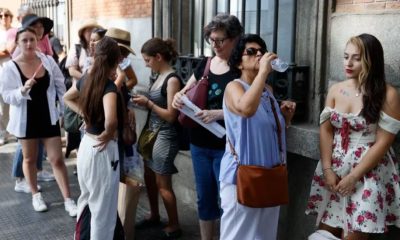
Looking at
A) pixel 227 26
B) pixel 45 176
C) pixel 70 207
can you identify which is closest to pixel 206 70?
pixel 227 26

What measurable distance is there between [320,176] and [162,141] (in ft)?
4.82

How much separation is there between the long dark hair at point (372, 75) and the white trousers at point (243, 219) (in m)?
0.86

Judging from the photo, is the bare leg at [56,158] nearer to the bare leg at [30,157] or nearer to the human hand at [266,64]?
the bare leg at [30,157]

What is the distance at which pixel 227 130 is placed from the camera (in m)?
3.11

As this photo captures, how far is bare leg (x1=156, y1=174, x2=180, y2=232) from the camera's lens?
4.35 m

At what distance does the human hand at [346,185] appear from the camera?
3.04 m

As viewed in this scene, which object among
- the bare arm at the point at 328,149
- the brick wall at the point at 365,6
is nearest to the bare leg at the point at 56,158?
the bare arm at the point at 328,149

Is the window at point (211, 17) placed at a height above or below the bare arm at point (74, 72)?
above

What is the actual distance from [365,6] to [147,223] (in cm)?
277

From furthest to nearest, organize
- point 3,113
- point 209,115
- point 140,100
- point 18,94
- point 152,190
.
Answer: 1. point 3,113
2. point 18,94
3. point 152,190
4. point 140,100
5. point 209,115

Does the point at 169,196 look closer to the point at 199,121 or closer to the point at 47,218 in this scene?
the point at 199,121

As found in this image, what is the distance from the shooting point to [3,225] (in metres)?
4.82

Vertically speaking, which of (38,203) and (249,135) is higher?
(249,135)

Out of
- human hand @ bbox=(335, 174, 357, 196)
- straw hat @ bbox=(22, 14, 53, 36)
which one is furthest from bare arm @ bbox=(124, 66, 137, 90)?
human hand @ bbox=(335, 174, 357, 196)
